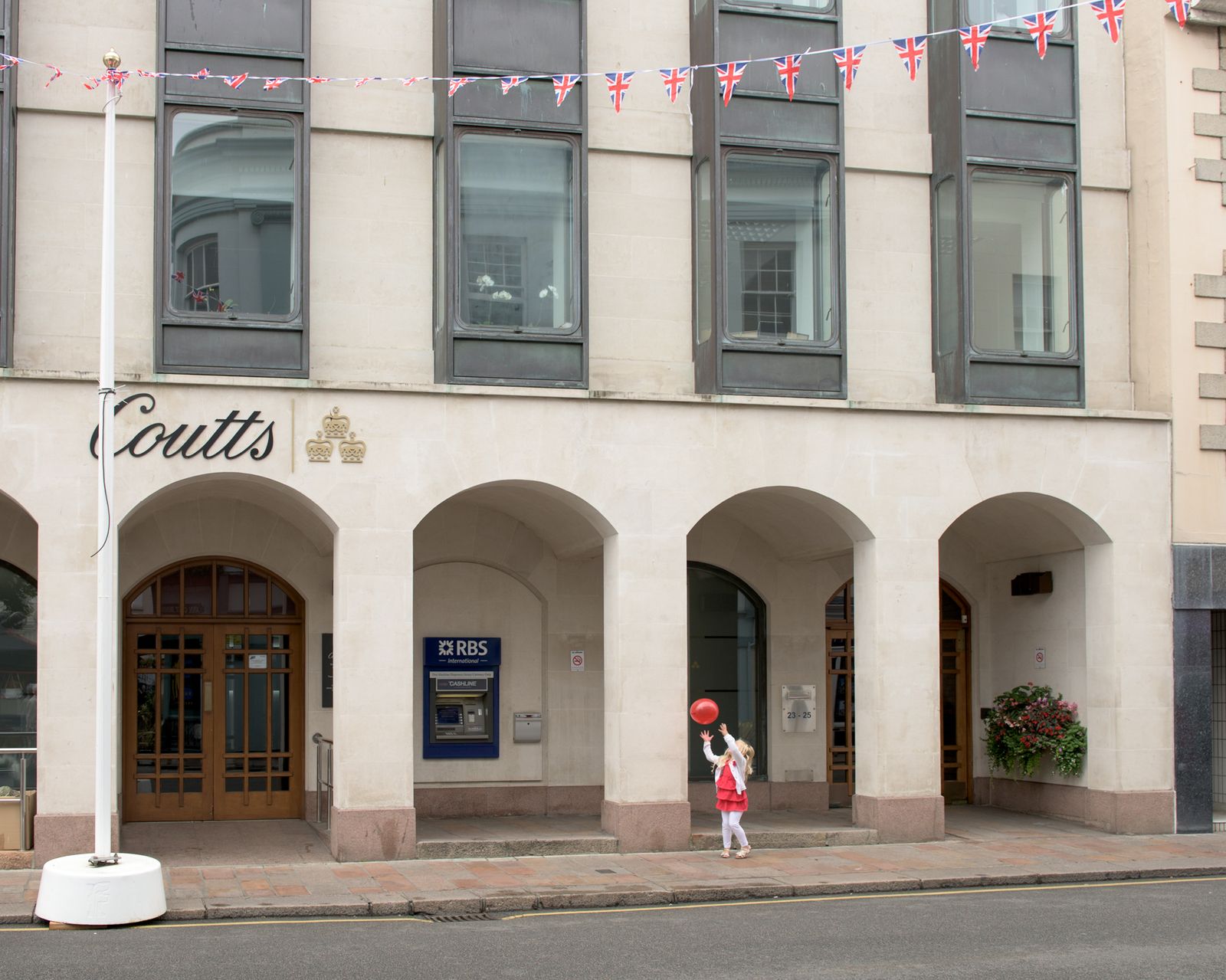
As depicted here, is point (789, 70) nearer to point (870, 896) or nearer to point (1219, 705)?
point (870, 896)

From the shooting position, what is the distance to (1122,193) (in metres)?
19.4

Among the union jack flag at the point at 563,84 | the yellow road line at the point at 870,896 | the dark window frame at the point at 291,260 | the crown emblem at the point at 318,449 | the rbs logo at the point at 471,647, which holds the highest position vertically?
the union jack flag at the point at 563,84

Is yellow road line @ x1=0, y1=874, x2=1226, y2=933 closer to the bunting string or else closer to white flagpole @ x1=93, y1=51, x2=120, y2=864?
white flagpole @ x1=93, y1=51, x2=120, y2=864

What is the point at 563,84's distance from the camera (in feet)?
54.0

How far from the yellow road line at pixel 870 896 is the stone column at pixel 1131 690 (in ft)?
7.70

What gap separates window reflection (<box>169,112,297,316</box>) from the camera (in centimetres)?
1644

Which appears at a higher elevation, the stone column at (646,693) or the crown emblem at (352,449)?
the crown emblem at (352,449)

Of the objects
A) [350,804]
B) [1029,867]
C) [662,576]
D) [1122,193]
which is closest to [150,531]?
[350,804]

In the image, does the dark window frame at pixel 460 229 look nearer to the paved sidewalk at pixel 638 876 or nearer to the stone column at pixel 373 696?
the stone column at pixel 373 696

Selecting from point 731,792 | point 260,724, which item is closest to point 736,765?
point 731,792

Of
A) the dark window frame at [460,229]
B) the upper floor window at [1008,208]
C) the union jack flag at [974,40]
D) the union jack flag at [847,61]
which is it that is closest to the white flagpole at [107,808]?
the dark window frame at [460,229]

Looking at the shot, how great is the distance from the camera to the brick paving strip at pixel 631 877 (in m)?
13.5

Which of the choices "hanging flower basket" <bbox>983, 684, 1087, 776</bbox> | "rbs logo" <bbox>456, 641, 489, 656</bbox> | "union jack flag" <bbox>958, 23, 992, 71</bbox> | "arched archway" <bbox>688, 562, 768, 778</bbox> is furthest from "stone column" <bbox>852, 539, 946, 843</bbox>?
"union jack flag" <bbox>958, 23, 992, 71</bbox>

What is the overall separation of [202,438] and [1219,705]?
13.4 metres
